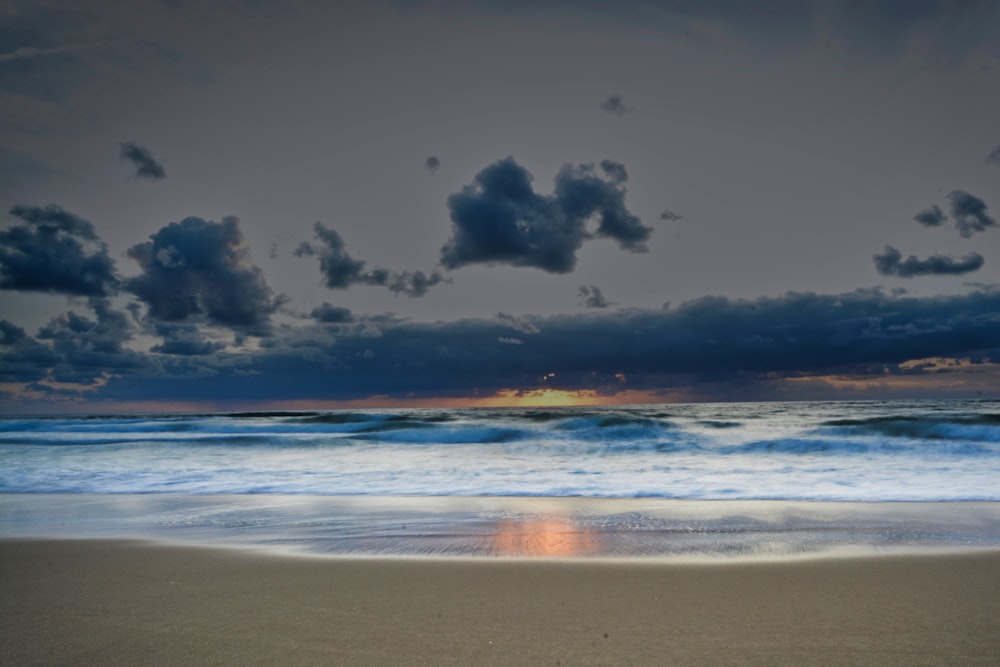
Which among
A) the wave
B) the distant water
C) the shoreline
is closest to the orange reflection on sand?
the shoreline

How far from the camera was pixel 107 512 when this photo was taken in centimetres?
732

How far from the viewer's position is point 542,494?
868 centimetres

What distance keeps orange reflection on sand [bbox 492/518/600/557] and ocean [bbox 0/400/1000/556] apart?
0.03 meters

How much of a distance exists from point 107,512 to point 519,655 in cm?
665

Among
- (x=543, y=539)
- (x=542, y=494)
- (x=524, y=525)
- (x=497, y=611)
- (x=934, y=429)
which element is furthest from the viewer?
(x=934, y=429)

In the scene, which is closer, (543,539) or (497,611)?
(497,611)

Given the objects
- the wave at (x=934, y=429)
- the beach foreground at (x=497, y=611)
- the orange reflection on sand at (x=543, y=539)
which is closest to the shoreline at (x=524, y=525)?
the orange reflection on sand at (x=543, y=539)

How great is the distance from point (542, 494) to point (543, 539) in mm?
3377

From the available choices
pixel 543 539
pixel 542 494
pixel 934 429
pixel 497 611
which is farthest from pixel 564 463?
pixel 934 429

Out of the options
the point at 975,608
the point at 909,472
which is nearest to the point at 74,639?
the point at 975,608

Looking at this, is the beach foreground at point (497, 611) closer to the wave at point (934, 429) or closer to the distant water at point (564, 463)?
the distant water at point (564, 463)

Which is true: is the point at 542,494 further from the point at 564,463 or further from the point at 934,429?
the point at 934,429

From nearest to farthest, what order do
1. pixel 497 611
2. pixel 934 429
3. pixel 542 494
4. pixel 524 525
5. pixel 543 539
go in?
1. pixel 497 611
2. pixel 543 539
3. pixel 524 525
4. pixel 542 494
5. pixel 934 429

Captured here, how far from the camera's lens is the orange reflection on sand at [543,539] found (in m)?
4.83
